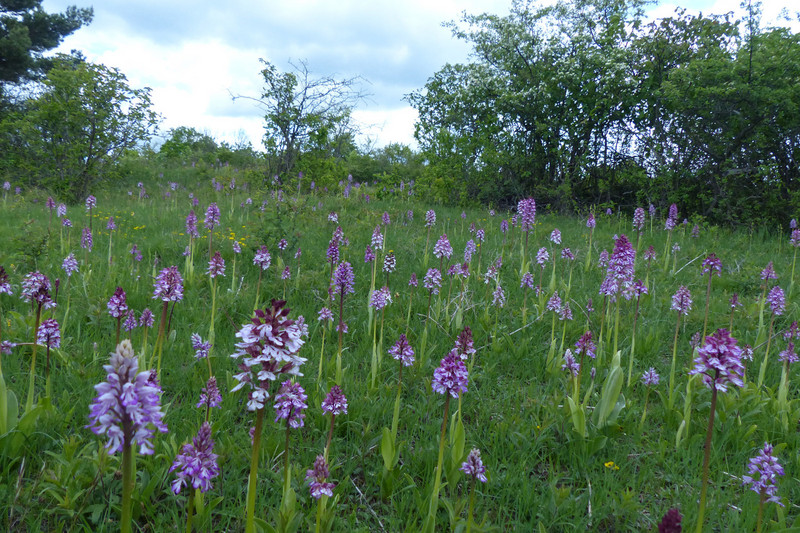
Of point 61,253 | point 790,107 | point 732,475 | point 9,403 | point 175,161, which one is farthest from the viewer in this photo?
point 175,161

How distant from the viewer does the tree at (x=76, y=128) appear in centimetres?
1142

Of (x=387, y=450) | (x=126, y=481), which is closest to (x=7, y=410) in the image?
(x=126, y=481)

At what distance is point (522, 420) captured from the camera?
8.43 ft

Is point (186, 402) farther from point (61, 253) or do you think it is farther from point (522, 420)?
point (61, 253)

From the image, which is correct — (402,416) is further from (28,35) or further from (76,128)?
(28,35)

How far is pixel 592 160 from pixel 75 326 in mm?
12144

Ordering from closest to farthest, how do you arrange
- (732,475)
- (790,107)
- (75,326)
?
(732,475), (75,326), (790,107)

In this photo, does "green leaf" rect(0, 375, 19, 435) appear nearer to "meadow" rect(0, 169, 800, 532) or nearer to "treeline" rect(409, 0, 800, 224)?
"meadow" rect(0, 169, 800, 532)

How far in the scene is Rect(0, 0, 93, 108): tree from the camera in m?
20.0

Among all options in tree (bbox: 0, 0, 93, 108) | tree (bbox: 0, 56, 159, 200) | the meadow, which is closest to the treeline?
the meadow

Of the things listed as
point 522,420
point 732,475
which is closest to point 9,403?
→ point 522,420

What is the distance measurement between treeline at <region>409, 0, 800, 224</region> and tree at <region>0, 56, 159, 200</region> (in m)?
8.87

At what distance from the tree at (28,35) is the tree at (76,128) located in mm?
11573

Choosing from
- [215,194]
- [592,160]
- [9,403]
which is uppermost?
[592,160]
